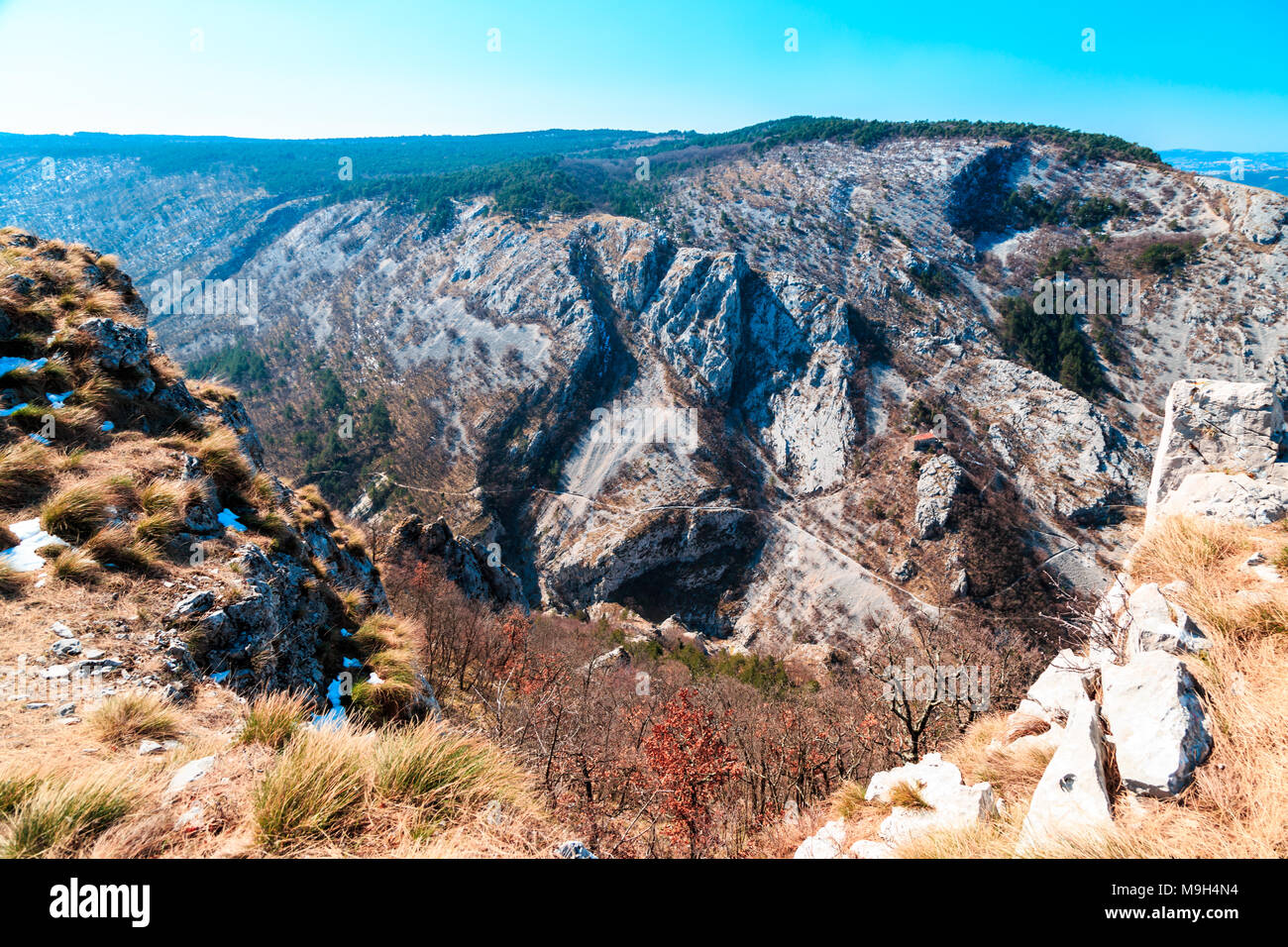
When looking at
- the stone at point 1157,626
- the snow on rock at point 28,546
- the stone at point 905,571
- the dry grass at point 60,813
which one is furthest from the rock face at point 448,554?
the stone at point 905,571

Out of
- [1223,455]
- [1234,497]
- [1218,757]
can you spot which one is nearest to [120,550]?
[1218,757]

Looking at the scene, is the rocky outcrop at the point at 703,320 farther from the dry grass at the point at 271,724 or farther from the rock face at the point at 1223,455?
the dry grass at the point at 271,724

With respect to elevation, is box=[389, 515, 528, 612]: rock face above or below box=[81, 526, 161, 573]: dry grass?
below

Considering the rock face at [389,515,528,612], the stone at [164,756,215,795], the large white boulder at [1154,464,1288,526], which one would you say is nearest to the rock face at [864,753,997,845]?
the large white boulder at [1154,464,1288,526]

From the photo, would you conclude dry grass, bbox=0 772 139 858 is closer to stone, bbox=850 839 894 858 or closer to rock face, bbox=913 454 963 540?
stone, bbox=850 839 894 858

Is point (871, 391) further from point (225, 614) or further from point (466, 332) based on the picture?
point (225, 614)
